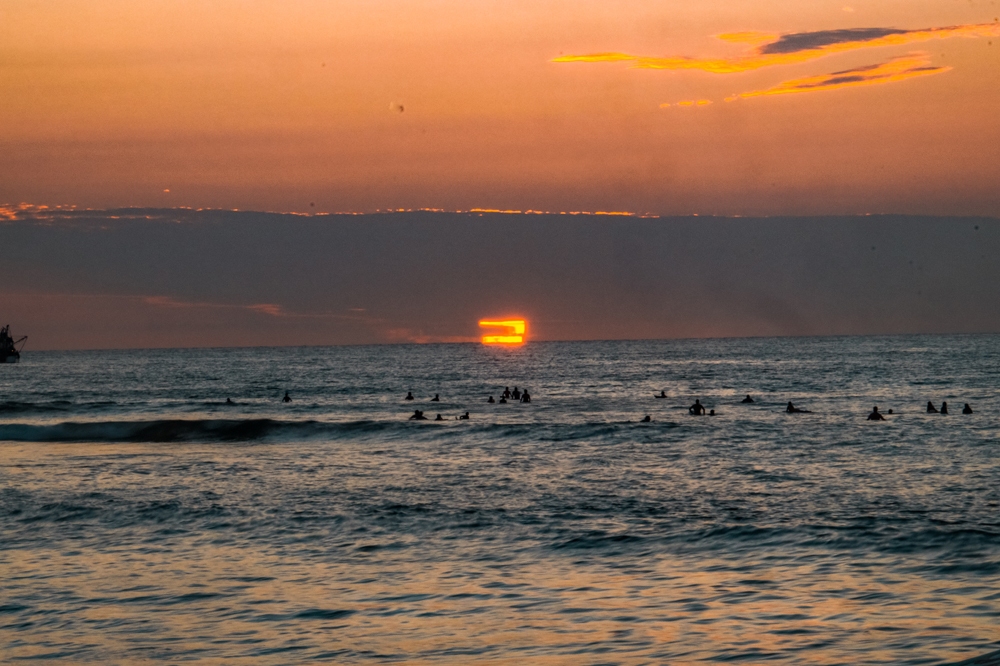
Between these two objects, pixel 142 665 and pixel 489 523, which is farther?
pixel 489 523

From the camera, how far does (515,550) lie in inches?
730

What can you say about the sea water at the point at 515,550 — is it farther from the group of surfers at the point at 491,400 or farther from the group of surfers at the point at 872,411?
the group of surfers at the point at 491,400

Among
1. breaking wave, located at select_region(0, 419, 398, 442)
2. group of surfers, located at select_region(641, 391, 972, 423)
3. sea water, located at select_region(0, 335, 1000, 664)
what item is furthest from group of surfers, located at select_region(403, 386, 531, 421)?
group of surfers, located at select_region(641, 391, 972, 423)

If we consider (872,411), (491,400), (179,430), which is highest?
(872,411)

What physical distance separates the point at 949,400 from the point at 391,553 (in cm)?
5770

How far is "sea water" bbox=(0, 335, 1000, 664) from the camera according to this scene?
500 inches

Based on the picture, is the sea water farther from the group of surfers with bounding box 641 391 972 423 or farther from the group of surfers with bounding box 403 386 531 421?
the group of surfers with bounding box 403 386 531 421

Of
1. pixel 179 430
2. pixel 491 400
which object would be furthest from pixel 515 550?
pixel 491 400

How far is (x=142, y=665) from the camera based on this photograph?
39.3 ft

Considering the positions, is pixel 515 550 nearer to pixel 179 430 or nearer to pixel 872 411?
pixel 872 411

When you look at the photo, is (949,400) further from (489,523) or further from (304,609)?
(304,609)

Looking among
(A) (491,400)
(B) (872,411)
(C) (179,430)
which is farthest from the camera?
(A) (491,400)

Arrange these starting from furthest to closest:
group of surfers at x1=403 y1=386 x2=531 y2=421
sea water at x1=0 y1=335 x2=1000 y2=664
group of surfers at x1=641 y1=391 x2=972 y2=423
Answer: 1. group of surfers at x1=403 y1=386 x2=531 y2=421
2. group of surfers at x1=641 y1=391 x2=972 y2=423
3. sea water at x1=0 y1=335 x2=1000 y2=664

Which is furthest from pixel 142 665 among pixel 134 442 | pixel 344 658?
pixel 134 442
